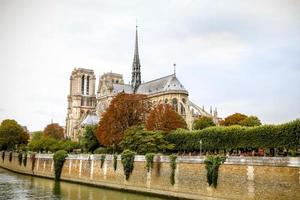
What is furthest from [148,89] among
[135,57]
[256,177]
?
[256,177]

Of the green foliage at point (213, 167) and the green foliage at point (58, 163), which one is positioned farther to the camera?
the green foliage at point (58, 163)

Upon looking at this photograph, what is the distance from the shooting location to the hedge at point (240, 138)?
2942cm

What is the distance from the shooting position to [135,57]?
92500 mm

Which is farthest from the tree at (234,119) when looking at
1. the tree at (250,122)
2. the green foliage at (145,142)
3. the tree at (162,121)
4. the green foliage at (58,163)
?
the green foliage at (58,163)

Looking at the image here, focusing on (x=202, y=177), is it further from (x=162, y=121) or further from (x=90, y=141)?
(x=90, y=141)

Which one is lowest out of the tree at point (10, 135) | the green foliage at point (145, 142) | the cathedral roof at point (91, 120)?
the green foliage at point (145, 142)

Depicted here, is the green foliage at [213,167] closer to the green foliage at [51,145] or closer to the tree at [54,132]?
the green foliage at [51,145]

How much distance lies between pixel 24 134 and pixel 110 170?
158 ft

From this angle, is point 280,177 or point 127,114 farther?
point 127,114

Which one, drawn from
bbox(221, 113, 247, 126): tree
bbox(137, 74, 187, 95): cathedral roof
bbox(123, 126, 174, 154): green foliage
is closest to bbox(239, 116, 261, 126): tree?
bbox(221, 113, 247, 126): tree

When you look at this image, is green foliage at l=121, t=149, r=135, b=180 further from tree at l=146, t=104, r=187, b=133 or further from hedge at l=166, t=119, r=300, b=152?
tree at l=146, t=104, r=187, b=133

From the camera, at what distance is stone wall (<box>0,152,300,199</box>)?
2209cm

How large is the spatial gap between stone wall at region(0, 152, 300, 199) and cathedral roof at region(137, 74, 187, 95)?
39135 mm

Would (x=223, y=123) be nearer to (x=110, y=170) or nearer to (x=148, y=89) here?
(x=148, y=89)
